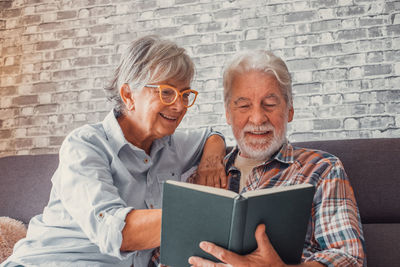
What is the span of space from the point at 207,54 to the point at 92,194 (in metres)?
1.79

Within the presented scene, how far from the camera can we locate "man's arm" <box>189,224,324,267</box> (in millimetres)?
873

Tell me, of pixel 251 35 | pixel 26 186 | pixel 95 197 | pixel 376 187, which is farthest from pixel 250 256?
pixel 251 35

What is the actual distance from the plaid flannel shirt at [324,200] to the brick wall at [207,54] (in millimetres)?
1126

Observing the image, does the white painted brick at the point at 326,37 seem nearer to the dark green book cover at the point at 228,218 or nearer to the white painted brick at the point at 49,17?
the dark green book cover at the point at 228,218

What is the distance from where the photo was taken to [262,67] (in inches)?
58.1

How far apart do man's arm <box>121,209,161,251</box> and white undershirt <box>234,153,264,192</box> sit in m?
0.56

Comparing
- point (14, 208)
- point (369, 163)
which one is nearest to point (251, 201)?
point (369, 163)

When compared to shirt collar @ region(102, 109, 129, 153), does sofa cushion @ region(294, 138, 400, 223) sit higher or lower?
lower

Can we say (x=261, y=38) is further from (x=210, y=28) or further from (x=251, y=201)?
(x=251, y=201)

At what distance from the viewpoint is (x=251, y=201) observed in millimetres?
822

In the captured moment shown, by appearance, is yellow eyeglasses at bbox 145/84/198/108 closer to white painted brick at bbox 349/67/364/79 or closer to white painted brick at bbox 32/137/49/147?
white painted brick at bbox 349/67/364/79

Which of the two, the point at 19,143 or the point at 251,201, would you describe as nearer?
the point at 251,201

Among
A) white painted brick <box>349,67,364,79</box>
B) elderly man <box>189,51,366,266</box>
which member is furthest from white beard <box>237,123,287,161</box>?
white painted brick <box>349,67,364,79</box>

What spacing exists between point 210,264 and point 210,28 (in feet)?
6.86
